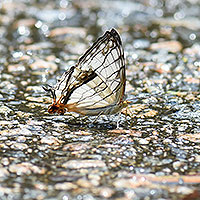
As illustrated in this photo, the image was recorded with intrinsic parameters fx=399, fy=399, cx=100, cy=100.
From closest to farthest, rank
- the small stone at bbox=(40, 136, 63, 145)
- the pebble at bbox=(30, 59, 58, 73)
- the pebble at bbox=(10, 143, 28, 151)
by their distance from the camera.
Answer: the pebble at bbox=(10, 143, 28, 151) → the small stone at bbox=(40, 136, 63, 145) → the pebble at bbox=(30, 59, 58, 73)

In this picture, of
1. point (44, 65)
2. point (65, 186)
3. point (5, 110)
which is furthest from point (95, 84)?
point (44, 65)

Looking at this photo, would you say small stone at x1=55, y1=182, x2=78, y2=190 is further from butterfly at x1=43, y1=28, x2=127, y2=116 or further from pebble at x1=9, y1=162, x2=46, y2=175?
butterfly at x1=43, y1=28, x2=127, y2=116

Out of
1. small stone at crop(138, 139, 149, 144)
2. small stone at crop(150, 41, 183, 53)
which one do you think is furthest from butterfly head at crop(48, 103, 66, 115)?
small stone at crop(150, 41, 183, 53)

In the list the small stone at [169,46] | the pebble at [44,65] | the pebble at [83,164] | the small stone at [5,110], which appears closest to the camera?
the pebble at [83,164]

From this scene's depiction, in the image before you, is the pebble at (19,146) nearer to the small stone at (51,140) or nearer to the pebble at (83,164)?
the small stone at (51,140)

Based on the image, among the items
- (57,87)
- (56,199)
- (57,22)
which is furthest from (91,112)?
(57,22)

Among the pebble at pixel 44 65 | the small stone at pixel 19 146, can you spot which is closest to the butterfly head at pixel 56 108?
the small stone at pixel 19 146

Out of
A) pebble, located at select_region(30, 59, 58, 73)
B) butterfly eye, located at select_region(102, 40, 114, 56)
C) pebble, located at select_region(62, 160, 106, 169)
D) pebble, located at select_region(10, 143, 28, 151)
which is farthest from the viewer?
pebble, located at select_region(30, 59, 58, 73)

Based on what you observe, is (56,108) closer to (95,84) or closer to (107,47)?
(95,84)
